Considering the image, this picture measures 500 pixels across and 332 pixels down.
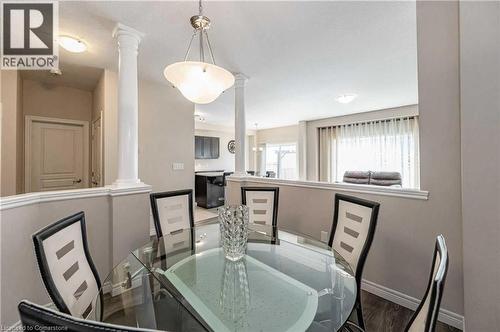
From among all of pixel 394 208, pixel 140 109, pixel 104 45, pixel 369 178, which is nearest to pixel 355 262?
pixel 394 208

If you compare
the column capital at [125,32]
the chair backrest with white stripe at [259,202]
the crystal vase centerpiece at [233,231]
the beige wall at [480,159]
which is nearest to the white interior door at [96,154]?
the column capital at [125,32]

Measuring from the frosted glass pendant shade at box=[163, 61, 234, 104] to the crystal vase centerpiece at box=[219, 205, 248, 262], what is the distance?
35.9 inches

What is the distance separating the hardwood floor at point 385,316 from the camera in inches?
65.8

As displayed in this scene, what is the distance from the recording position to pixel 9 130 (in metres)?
2.95

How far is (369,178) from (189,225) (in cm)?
464

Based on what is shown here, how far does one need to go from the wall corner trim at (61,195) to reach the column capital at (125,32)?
4.97ft

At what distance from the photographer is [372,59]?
2.92 metres

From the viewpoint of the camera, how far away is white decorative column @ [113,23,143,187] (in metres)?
2.23

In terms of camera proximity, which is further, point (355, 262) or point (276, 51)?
point (276, 51)

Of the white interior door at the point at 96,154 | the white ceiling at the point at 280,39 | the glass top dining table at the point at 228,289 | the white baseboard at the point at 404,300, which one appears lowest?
the white baseboard at the point at 404,300

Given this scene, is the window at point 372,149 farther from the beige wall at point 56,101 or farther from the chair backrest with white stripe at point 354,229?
the beige wall at point 56,101

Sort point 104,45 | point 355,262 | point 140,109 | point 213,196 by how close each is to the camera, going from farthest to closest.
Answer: point 213,196, point 140,109, point 104,45, point 355,262

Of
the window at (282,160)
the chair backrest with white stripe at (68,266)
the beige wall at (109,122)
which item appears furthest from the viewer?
the window at (282,160)

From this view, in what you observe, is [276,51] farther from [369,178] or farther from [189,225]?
[369,178]
